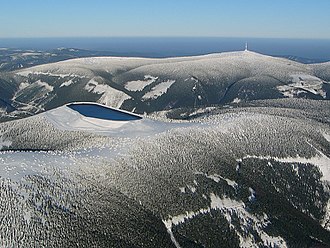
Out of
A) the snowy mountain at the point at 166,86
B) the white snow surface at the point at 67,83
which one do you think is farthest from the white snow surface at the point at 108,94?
the white snow surface at the point at 67,83

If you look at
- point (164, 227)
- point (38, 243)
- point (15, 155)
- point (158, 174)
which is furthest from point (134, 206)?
point (15, 155)

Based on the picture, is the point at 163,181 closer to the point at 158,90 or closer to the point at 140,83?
the point at 158,90

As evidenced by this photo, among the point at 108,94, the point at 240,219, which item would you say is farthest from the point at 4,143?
the point at 108,94

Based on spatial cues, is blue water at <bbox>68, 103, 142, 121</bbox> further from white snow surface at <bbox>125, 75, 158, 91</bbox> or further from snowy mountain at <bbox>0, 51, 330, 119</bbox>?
white snow surface at <bbox>125, 75, 158, 91</bbox>

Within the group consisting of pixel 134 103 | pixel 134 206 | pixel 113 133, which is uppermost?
pixel 113 133

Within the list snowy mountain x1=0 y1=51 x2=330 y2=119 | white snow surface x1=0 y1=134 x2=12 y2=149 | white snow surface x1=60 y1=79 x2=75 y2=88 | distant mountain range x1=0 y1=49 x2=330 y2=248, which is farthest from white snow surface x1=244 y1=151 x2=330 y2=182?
white snow surface x1=60 y1=79 x2=75 y2=88

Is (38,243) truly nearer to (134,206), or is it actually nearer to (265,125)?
(134,206)

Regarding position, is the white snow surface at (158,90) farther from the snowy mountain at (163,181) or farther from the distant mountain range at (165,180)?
the snowy mountain at (163,181)
